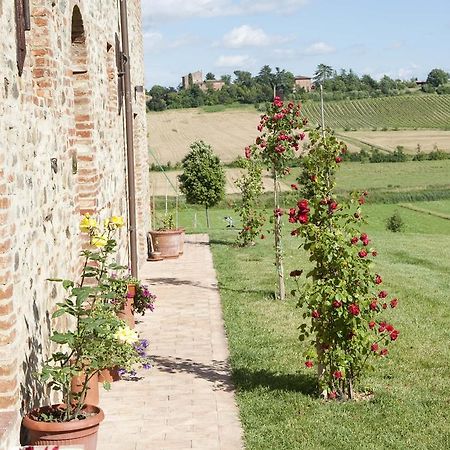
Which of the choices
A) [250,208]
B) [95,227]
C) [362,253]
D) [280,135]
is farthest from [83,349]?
[250,208]

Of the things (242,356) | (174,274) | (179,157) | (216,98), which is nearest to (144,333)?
(242,356)

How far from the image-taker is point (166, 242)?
16.4 metres

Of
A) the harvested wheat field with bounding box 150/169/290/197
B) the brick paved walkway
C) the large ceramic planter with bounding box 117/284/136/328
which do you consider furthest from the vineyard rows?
the large ceramic planter with bounding box 117/284/136/328

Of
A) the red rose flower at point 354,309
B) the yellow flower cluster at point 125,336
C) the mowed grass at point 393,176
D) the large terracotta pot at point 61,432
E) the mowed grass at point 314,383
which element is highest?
the yellow flower cluster at point 125,336

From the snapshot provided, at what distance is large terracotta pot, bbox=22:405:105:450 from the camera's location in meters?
5.00

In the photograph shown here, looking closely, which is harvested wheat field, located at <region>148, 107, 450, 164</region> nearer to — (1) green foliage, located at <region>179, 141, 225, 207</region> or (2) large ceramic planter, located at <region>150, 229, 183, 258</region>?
(1) green foliage, located at <region>179, 141, 225, 207</region>

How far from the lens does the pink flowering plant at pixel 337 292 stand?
6.77m

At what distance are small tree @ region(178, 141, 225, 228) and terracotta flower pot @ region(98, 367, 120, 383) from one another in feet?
52.5

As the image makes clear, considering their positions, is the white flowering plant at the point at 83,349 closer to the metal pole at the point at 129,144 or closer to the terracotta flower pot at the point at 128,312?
the terracotta flower pot at the point at 128,312

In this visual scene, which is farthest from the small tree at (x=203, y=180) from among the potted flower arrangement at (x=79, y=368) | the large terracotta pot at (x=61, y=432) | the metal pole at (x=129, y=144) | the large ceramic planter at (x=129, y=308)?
the large terracotta pot at (x=61, y=432)

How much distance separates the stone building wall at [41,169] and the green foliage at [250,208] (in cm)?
874

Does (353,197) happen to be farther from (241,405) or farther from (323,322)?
(241,405)

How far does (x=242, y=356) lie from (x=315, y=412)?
6.23 ft

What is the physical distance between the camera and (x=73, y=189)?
738 cm
